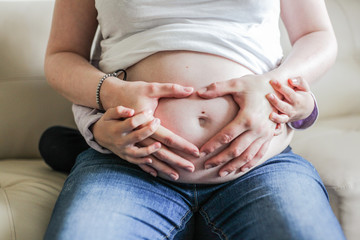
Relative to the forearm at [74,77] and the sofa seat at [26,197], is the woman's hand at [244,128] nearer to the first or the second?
the forearm at [74,77]

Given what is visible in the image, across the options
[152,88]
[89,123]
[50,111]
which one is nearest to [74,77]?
[89,123]

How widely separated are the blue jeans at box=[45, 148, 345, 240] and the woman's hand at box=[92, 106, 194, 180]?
54 mm

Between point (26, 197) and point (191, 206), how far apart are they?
1.31ft

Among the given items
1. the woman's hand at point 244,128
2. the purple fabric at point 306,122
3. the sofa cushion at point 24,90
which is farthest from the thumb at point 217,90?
the sofa cushion at point 24,90

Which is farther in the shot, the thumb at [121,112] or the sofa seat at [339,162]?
the sofa seat at [339,162]

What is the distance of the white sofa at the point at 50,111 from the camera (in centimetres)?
110

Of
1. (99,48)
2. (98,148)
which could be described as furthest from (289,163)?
(99,48)

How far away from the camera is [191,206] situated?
92cm

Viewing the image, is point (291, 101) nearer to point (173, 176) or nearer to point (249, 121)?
point (249, 121)

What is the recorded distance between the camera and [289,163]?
94 centimetres

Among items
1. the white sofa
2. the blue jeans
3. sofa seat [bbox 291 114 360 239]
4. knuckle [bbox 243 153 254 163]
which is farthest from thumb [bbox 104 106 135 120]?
sofa seat [bbox 291 114 360 239]

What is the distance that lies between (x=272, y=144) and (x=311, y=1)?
400 mm

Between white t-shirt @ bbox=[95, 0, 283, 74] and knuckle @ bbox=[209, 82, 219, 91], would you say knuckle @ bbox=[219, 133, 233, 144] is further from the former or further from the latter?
white t-shirt @ bbox=[95, 0, 283, 74]

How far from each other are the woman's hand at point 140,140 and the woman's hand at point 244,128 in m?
0.07
